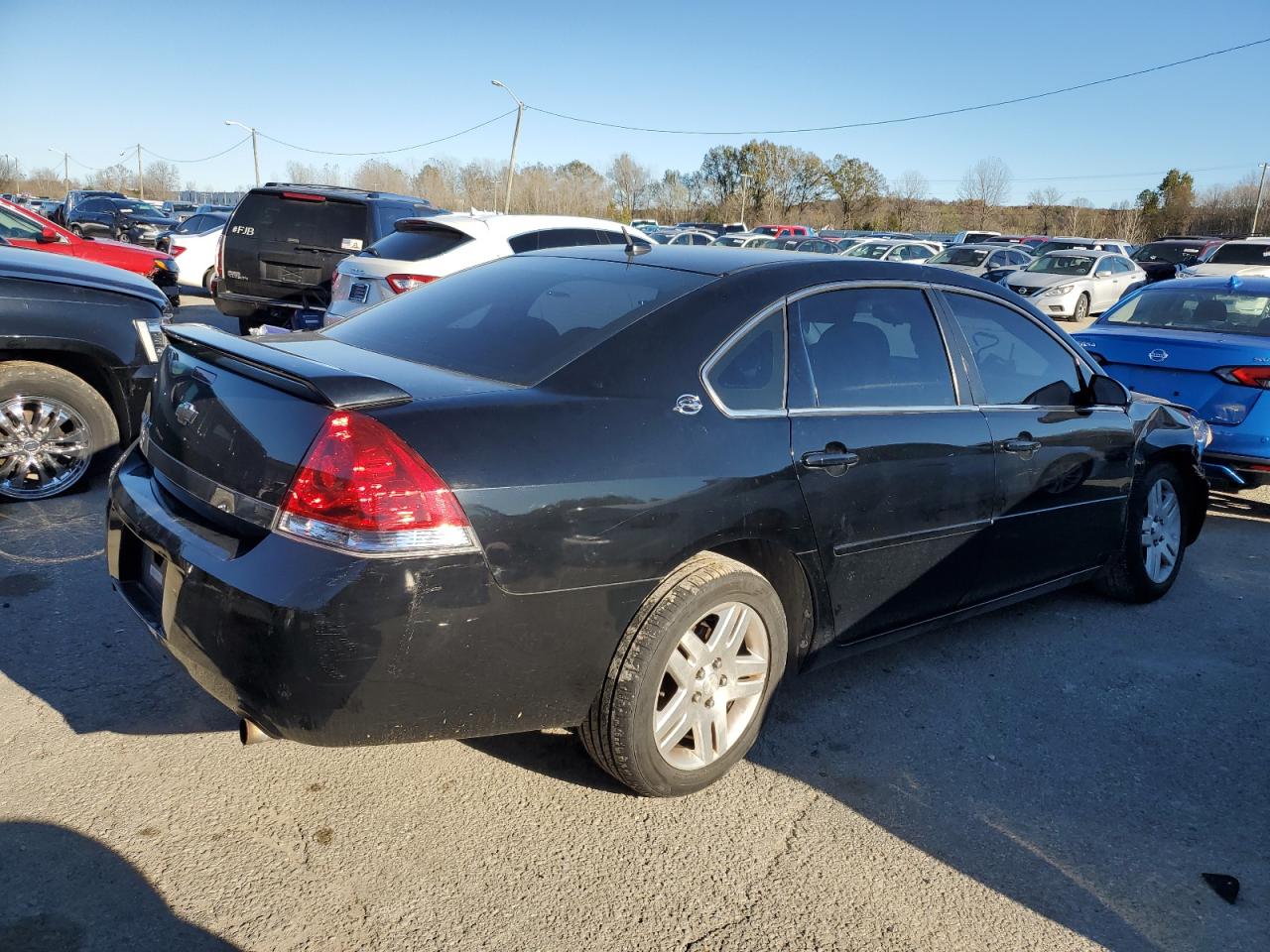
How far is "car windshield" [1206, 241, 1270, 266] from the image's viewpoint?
20.7m

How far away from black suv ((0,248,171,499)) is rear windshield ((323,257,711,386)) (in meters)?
2.22

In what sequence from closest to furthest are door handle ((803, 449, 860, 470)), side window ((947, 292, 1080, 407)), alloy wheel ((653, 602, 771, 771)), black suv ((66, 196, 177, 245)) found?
1. alloy wheel ((653, 602, 771, 771))
2. door handle ((803, 449, 860, 470))
3. side window ((947, 292, 1080, 407))
4. black suv ((66, 196, 177, 245))

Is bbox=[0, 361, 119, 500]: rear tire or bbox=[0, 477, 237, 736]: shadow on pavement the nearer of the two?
bbox=[0, 477, 237, 736]: shadow on pavement

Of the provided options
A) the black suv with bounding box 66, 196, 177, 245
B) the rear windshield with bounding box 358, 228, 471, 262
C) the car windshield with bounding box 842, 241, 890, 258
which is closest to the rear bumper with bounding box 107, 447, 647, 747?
the rear windshield with bounding box 358, 228, 471, 262

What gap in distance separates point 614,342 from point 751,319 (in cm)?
52

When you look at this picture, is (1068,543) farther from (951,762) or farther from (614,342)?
(614,342)

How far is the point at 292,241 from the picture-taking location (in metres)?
9.77

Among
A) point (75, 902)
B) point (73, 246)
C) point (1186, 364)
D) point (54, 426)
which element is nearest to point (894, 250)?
point (1186, 364)

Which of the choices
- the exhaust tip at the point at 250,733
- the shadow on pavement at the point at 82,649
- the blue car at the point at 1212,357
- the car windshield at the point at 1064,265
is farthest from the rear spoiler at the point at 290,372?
the car windshield at the point at 1064,265

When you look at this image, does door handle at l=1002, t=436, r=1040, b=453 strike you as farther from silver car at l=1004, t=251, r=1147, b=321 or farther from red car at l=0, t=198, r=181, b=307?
silver car at l=1004, t=251, r=1147, b=321

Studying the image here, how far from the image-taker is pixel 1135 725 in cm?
388

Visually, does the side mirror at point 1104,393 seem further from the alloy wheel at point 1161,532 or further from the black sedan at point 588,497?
the alloy wheel at point 1161,532

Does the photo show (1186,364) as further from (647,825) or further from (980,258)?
(980,258)

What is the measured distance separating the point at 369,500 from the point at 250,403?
1.79 feet
